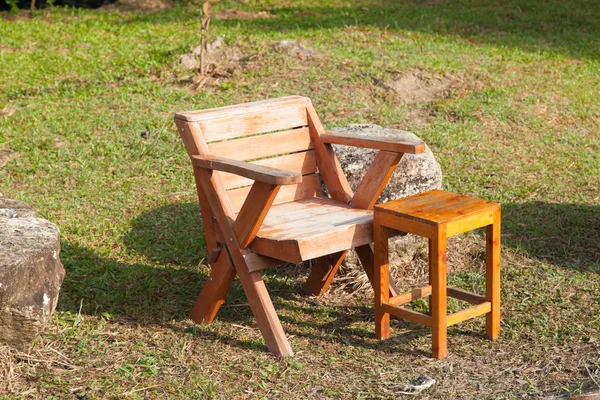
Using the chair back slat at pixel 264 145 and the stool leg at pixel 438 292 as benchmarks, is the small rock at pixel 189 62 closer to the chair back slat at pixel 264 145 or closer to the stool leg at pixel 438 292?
the chair back slat at pixel 264 145

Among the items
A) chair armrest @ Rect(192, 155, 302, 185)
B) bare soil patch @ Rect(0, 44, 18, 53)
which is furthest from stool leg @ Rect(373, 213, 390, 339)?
bare soil patch @ Rect(0, 44, 18, 53)

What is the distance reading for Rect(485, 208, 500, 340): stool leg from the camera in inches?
149

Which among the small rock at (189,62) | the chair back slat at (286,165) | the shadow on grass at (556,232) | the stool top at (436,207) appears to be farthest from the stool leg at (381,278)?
the small rock at (189,62)

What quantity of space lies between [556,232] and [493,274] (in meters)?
1.59

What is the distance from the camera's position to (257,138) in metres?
4.20

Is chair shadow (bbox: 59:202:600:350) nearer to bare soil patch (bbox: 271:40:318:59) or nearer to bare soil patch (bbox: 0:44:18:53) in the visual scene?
bare soil patch (bbox: 271:40:318:59)

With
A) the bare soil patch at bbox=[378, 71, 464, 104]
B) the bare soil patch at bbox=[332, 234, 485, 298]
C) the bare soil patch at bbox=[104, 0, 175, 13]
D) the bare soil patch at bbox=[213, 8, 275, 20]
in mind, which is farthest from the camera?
the bare soil patch at bbox=[104, 0, 175, 13]

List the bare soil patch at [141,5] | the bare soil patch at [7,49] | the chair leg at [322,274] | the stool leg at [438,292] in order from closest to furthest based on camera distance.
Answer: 1. the stool leg at [438,292]
2. the chair leg at [322,274]
3. the bare soil patch at [7,49]
4. the bare soil patch at [141,5]

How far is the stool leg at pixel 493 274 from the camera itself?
12.4 feet

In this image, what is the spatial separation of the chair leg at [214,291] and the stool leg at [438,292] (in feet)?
3.04

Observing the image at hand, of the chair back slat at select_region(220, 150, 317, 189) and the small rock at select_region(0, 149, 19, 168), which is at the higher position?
the chair back slat at select_region(220, 150, 317, 189)

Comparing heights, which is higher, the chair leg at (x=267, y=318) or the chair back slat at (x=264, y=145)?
the chair back slat at (x=264, y=145)

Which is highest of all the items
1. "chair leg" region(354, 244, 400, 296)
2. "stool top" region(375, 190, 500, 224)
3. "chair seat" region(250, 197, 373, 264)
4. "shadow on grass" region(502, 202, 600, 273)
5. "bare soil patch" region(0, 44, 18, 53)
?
"bare soil patch" region(0, 44, 18, 53)

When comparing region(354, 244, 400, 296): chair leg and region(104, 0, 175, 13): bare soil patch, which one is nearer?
region(354, 244, 400, 296): chair leg
